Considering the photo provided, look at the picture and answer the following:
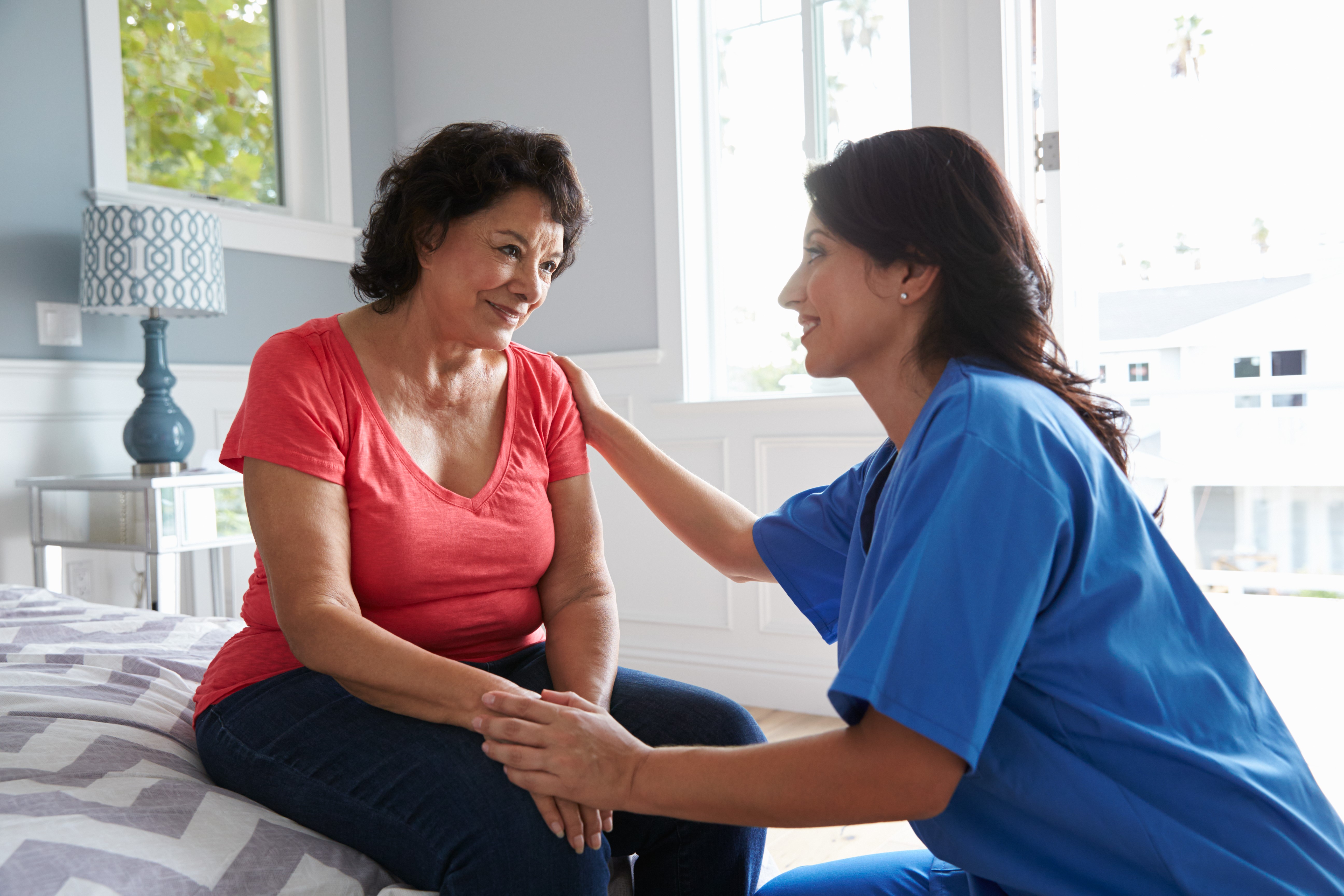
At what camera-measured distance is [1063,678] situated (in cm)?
70

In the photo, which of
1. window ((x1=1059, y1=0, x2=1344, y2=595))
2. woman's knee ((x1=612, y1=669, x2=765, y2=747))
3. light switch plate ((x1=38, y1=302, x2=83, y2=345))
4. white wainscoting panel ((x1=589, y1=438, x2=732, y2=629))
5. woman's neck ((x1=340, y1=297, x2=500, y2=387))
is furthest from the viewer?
window ((x1=1059, y1=0, x2=1344, y2=595))

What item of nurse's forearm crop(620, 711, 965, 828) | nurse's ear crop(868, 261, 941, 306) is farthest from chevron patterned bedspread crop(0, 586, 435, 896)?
nurse's ear crop(868, 261, 941, 306)

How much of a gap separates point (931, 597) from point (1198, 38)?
132 inches

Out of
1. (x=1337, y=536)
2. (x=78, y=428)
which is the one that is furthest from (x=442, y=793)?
(x=1337, y=536)

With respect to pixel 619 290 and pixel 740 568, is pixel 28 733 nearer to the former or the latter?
pixel 740 568

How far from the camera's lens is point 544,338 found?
11.1ft

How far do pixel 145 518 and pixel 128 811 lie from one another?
5.90ft

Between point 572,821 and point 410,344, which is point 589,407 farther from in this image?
point 572,821

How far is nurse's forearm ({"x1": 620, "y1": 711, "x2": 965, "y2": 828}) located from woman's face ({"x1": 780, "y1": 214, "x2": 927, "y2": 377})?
1.25ft

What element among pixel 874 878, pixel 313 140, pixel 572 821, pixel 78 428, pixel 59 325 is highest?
pixel 313 140

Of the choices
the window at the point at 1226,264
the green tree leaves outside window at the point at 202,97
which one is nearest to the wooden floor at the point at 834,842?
the window at the point at 1226,264

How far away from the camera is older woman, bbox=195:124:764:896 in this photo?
0.86m

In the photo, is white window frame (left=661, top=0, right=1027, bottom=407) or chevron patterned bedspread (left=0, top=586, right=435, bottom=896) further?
A: white window frame (left=661, top=0, right=1027, bottom=407)

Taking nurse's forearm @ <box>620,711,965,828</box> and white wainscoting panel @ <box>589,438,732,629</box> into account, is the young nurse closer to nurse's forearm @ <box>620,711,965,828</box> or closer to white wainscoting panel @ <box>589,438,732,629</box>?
nurse's forearm @ <box>620,711,965,828</box>
